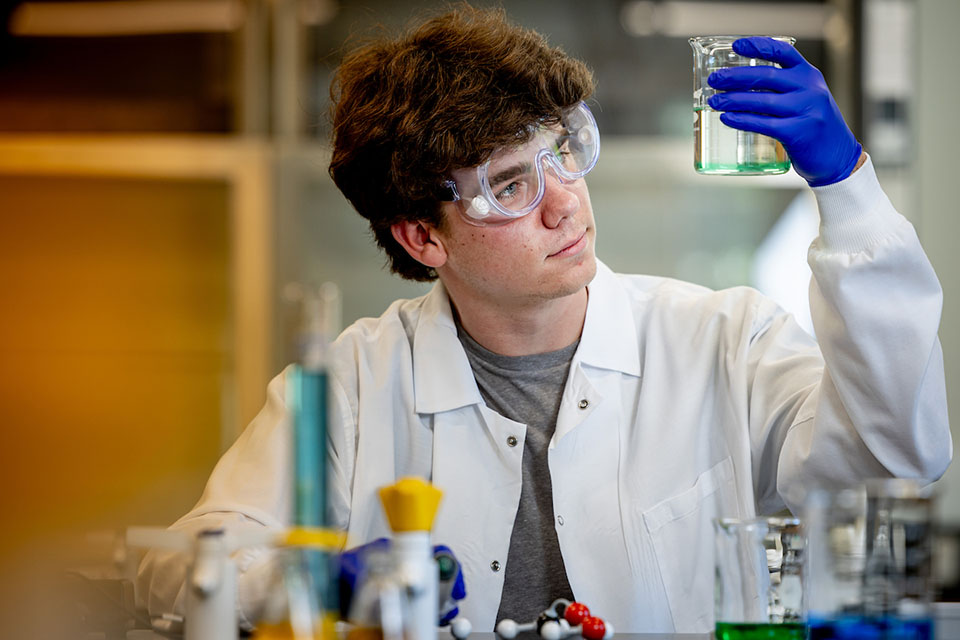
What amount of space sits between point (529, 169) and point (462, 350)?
36 centimetres

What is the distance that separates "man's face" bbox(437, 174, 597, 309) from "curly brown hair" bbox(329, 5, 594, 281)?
0.39 feet

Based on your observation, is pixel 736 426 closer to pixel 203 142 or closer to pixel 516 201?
pixel 516 201

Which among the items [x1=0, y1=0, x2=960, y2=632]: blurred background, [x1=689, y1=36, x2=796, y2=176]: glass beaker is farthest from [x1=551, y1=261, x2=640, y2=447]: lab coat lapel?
[x1=0, y1=0, x2=960, y2=632]: blurred background

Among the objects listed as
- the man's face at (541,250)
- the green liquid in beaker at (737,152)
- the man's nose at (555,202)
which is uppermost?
the green liquid in beaker at (737,152)

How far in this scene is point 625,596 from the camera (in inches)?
72.0

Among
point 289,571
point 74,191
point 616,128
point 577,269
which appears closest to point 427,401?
point 577,269

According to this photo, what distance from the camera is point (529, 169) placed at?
1.87 m

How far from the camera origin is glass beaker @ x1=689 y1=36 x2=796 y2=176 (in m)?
1.55

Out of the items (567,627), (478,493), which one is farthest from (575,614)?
(478,493)

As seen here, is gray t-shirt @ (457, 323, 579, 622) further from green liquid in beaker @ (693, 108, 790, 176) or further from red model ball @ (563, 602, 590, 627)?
green liquid in beaker @ (693, 108, 790, 176)

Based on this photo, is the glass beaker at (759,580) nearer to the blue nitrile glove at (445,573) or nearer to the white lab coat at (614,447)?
the blue nitrile glove at (445,573)

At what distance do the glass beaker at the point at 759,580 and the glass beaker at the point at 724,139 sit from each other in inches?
21.8

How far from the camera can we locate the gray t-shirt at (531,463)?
185 centimetres

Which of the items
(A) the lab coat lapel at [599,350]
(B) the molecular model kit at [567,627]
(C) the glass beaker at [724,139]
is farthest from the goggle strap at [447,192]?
(B) the molecular model kit at [567,627]
